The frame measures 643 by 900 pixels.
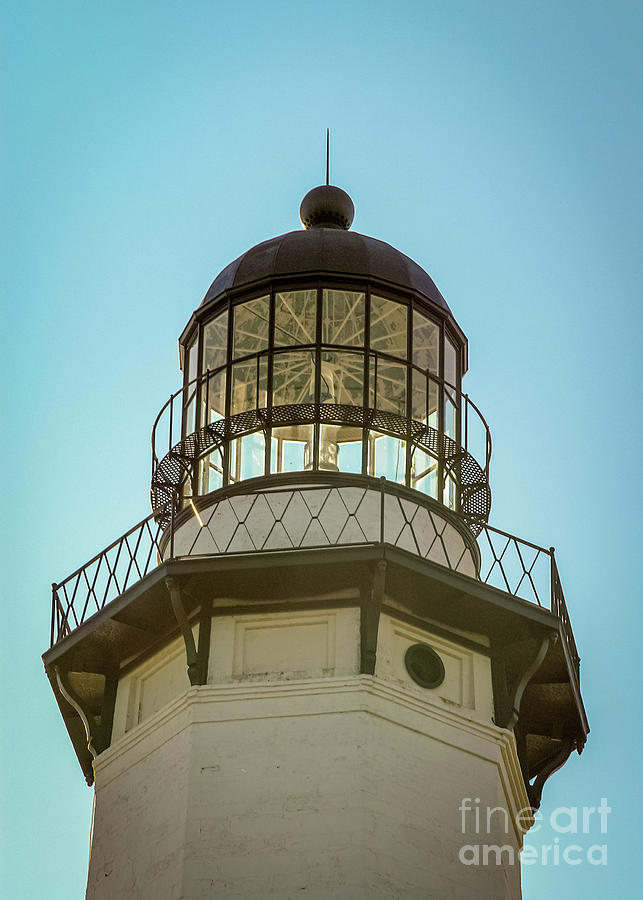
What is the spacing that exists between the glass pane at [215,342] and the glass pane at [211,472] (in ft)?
4.88

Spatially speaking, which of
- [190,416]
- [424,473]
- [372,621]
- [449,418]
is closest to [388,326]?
[449,418]

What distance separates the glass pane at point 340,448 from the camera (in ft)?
89.2

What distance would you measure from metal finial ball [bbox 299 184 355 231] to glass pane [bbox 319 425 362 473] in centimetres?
401

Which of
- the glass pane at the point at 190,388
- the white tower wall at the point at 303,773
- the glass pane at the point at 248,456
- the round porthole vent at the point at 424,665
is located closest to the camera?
the white tower wall at the point at 303,773

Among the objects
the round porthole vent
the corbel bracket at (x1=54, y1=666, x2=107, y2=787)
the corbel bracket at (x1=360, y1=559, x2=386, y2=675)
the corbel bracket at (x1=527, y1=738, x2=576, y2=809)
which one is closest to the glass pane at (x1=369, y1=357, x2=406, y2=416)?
the corbel bracket at (x1=360, y1=559, x2=386, y2=675)

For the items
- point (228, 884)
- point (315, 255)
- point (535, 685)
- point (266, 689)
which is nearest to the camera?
point (228, 884)

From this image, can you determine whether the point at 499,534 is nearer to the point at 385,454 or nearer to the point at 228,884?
the point at 385,454

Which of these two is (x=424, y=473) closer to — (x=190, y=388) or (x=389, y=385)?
(x=389, y=385)

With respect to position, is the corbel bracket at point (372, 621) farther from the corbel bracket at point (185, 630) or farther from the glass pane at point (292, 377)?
the glass pane at point (292, 377)

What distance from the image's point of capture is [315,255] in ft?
93.5

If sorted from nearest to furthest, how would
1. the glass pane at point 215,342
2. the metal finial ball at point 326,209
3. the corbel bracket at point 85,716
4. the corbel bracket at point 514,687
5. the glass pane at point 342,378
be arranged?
1. the corbel bracket at point 514,687
2. the corbel bracket at point 85,716
3. the glass pane at point 342,378
4. the glass pane at point 215,342
5. the metal finial ball at point 326,209

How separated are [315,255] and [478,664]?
6370 millimetres

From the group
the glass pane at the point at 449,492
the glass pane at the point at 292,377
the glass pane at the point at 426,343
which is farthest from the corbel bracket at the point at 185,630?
the glass pane at the point at 426,343

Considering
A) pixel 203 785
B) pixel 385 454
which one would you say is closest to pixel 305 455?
pixel 385 454
